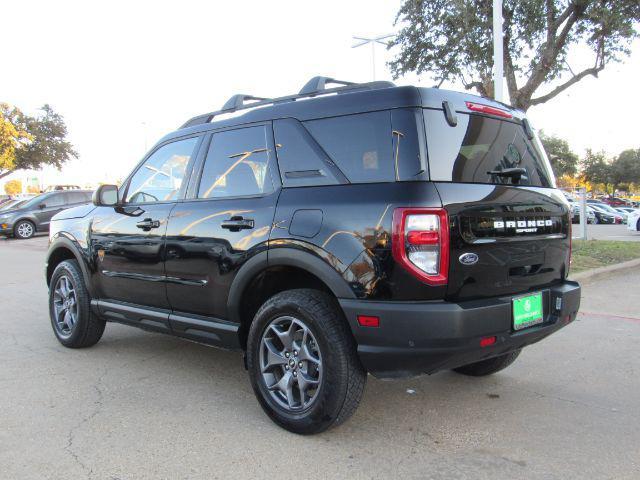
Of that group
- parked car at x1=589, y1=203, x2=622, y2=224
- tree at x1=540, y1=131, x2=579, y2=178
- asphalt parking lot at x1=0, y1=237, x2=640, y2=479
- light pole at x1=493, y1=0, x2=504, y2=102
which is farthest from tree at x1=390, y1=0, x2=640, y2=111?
tree at x1=540, y1=131, x2=579, y2=178

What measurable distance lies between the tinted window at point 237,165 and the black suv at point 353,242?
13 mm

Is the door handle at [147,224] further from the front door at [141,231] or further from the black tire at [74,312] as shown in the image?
the black tire at [74,312]

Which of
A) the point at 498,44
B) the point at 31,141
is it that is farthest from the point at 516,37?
the point at 31,141

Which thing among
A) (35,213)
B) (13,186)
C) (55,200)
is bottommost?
(35,213)

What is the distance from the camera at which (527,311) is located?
123 inches

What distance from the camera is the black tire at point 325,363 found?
298 centimetres

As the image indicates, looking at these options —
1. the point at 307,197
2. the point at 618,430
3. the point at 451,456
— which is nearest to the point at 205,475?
the point at 451,456

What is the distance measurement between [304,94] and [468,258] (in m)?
1.57

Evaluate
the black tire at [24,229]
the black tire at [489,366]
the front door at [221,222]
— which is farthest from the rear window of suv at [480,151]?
the black tire at [24,229]

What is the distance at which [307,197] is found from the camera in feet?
10.5

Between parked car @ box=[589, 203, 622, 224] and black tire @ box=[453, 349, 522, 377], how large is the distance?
30.7m

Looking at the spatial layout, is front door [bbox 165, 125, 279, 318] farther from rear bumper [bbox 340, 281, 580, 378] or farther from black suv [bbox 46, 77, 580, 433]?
rear bumper [bbox 340, 281, 580, 378]

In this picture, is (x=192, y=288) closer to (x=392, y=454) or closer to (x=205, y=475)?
(x=205, y=475)

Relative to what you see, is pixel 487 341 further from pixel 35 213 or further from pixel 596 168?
pixel 596 168
